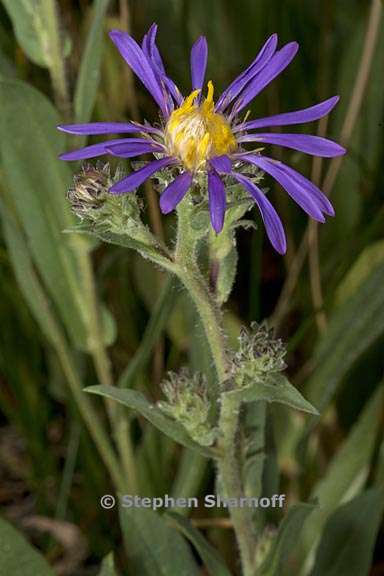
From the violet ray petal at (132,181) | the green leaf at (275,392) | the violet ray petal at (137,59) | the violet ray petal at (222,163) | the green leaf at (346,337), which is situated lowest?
the green leaf at (346,337)

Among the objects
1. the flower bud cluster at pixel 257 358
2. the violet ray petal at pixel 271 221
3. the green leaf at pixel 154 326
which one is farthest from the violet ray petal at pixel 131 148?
the green leaf at pixel 154 326

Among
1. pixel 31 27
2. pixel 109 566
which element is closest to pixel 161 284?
pixel 31 27

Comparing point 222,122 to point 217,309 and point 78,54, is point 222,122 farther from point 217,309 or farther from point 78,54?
point 78,54

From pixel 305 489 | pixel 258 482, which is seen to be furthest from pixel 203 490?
pixel 258 482

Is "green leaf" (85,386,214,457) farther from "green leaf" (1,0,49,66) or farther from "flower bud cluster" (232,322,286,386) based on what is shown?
"green leaf" (1,0,49,66)

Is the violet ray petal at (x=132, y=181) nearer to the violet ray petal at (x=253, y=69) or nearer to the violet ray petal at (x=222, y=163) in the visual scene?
the violet ray petal at (x=222, y=163)

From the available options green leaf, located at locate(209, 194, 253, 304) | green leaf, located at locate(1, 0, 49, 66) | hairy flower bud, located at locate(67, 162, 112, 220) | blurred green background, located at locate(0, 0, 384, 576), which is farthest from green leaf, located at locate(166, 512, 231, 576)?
green leaf, located at locate(1, 0, 49, 66)

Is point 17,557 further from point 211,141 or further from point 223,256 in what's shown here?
point 211,141
